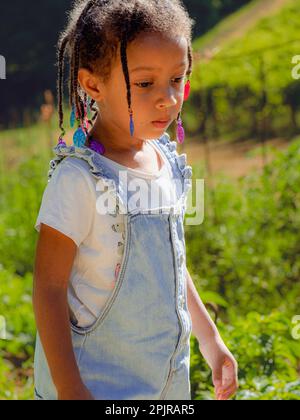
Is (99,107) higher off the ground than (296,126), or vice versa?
(296,126)

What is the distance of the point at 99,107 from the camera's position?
5.98 ft

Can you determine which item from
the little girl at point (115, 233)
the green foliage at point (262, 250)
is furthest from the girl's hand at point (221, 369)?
the green foliage at point (262, 250)

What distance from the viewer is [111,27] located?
1729 mm

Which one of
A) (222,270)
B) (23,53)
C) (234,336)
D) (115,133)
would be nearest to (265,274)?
(222,270)

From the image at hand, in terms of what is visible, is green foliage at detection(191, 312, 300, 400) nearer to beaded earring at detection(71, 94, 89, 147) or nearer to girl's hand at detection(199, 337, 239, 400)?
girl's hand at detection(199, 337, 239, 400)

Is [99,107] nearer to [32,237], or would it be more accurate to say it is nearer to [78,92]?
[78,92]

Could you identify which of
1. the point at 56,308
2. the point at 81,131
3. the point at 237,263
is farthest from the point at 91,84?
the point at 237,263

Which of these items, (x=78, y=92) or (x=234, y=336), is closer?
(x=78, y=92)

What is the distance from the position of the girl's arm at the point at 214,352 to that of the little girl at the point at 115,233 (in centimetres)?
19

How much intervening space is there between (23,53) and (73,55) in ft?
87.3

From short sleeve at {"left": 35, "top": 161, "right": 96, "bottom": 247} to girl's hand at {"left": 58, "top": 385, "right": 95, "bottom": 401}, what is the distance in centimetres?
27

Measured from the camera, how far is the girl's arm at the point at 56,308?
5.31 feet
